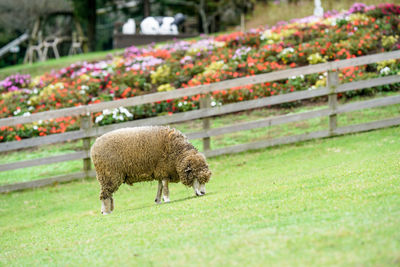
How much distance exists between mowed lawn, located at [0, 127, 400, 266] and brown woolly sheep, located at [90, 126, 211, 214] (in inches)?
18.3

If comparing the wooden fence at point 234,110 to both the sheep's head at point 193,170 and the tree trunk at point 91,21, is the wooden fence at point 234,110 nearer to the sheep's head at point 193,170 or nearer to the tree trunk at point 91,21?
the sheep's head at point 193,170

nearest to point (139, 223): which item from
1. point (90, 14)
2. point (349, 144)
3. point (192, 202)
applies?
point (192, 202)

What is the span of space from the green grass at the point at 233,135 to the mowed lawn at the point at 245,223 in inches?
86.1

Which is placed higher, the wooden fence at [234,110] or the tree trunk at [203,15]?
the tree trunk at [203,15]

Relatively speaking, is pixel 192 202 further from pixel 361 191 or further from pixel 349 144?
pixel 349 144

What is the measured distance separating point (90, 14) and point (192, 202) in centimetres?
2288

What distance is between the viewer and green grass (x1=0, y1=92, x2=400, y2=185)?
12.9m

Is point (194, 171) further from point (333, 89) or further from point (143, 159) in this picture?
point (333, 89)

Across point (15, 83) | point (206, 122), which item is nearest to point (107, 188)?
point (206, 122)

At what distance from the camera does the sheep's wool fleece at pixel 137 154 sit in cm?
804

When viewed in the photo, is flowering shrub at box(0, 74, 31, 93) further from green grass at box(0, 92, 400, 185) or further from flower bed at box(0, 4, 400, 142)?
green grass at box(0, 92, 400, 185)

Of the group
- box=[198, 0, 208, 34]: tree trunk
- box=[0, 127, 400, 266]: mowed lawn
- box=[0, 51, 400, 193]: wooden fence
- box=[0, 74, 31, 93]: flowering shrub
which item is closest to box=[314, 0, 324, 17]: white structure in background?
box=[198, 0, 208, 34]: tree trunk

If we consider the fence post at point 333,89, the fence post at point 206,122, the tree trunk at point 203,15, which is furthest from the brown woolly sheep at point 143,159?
the tree trunk at point 203,15

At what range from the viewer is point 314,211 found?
19.0 ft
